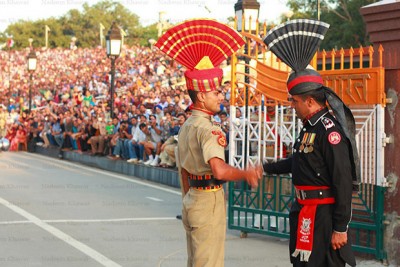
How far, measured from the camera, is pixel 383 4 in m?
8.51

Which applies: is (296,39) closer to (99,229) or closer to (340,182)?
(340,182)

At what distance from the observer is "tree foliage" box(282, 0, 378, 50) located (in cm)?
4106

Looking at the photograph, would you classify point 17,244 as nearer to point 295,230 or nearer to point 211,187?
point 211,187

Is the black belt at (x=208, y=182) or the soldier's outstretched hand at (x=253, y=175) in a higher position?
the soldier's outstretched hand at (x=253, y=175)

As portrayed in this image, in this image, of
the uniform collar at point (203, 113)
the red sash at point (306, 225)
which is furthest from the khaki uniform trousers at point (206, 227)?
the red sash at point (306, 225)

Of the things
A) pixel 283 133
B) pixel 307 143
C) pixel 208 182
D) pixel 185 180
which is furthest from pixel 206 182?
pixel 283 133

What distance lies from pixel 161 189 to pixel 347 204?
1206 centimetres

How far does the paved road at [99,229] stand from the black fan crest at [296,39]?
3.19 metres

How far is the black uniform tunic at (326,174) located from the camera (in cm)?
540

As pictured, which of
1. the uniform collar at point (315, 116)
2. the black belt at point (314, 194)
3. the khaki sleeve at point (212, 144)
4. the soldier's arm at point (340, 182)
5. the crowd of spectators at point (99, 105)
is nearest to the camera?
the soldier's arm at point (340, 182)

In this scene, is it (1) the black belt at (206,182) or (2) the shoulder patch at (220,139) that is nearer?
(2) the shoulder patch at (220,139)

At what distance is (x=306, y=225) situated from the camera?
220 inches

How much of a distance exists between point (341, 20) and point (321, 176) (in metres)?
39.7

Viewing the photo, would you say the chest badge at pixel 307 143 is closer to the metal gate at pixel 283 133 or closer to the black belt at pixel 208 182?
the black belt at pixel 208 182
